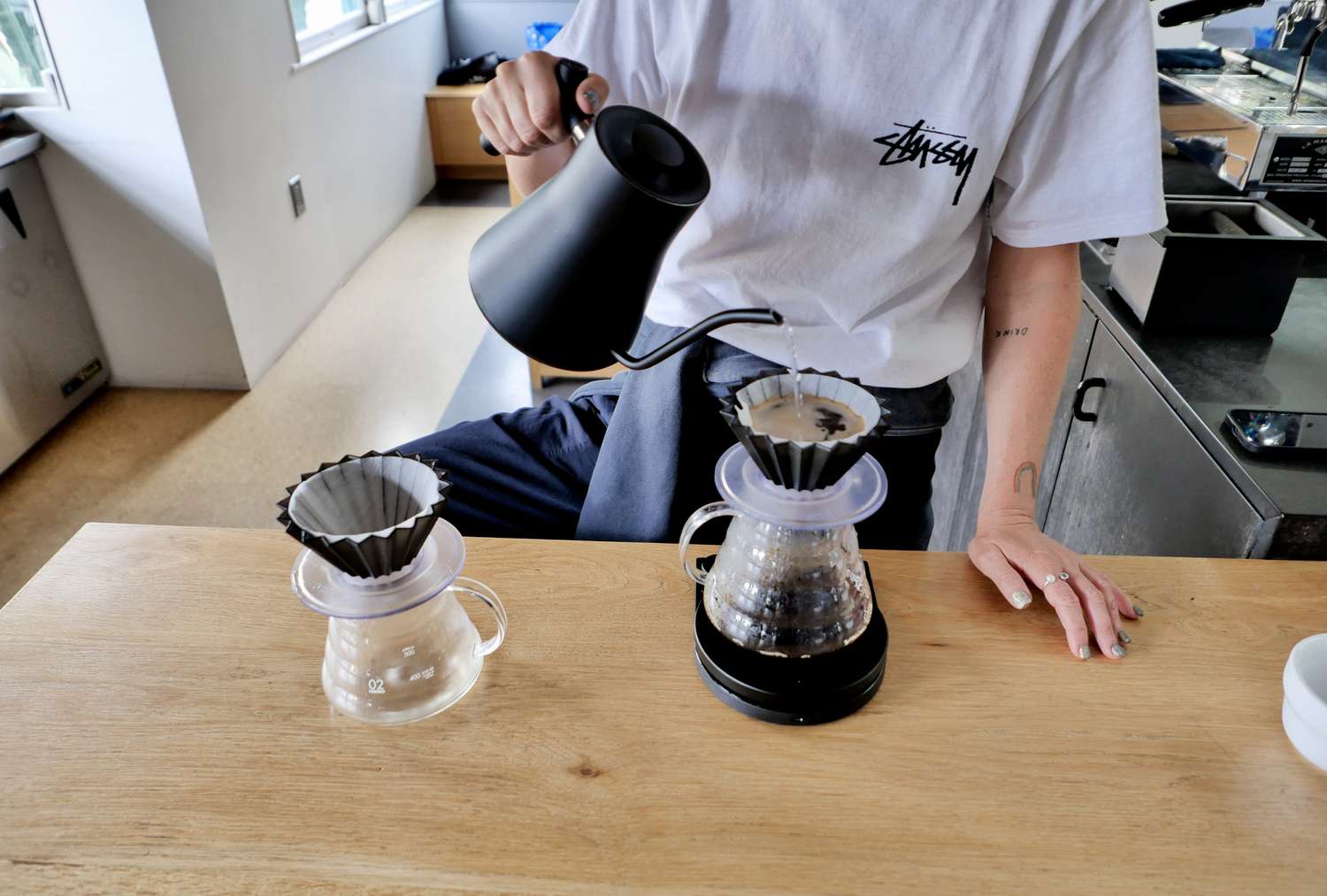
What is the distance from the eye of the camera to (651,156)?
2.12 ft

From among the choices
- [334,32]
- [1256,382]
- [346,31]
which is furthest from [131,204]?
Result: [1256,382]

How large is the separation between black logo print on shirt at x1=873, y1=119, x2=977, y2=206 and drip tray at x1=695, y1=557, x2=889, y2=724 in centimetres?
52

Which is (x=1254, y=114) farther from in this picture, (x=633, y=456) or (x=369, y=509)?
(x=369, y=509)

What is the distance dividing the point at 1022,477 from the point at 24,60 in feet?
9.38

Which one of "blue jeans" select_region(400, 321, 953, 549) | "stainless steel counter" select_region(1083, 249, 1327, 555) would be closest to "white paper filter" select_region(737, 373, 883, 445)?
"blue jeans" select_region(400, 321, 953, 549)

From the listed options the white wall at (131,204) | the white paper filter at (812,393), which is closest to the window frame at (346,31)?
the white wall at (131,204)

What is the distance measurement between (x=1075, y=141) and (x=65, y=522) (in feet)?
8.06

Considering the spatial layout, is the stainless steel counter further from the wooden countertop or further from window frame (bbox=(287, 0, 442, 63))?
window frame (bbox=(287, 0, 442, 63))

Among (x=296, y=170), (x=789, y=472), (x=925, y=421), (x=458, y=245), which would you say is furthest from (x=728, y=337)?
(x=458, y=245)

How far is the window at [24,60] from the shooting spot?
246cm

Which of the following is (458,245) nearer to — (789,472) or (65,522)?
(65,522)

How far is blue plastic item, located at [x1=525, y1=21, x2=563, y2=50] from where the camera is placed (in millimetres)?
4722

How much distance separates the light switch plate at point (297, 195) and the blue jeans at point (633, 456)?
2388mm

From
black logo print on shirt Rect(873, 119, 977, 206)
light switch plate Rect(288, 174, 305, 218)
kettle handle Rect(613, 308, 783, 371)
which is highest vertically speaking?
black logo print on shirt Rect(873, 119, 977, 206)
